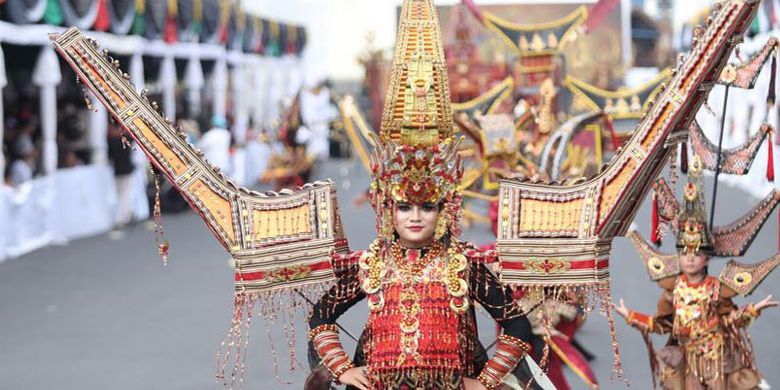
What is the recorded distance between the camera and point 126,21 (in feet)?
58.1

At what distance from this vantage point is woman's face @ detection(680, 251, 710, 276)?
6.36 metres

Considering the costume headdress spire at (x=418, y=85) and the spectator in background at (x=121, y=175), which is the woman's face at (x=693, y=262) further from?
the spectator in background at (x=121, y=175)

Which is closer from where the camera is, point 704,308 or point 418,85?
point 418,85

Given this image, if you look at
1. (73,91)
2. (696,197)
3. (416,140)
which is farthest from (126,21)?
(416,140)

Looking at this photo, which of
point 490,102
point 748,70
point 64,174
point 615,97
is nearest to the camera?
point 748,70

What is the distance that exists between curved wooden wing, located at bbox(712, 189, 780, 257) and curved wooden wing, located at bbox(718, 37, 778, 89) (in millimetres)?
640

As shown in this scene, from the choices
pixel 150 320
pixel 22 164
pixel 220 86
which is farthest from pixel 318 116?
pixel 150 320

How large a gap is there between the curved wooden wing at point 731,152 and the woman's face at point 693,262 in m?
0.51

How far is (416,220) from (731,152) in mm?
2800

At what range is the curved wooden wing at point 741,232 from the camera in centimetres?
645

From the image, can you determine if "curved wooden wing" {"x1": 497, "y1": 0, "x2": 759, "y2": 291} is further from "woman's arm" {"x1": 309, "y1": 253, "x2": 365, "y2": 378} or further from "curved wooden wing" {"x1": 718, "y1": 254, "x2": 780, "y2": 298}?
"curved wooden wing" {"x1": 718, "y1": 254, "x2": 780, "y2": 298}

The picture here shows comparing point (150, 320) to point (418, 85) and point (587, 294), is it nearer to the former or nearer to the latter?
point (418, 85)

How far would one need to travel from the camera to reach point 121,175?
17734 millimetres

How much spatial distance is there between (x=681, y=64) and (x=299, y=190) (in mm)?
1540
